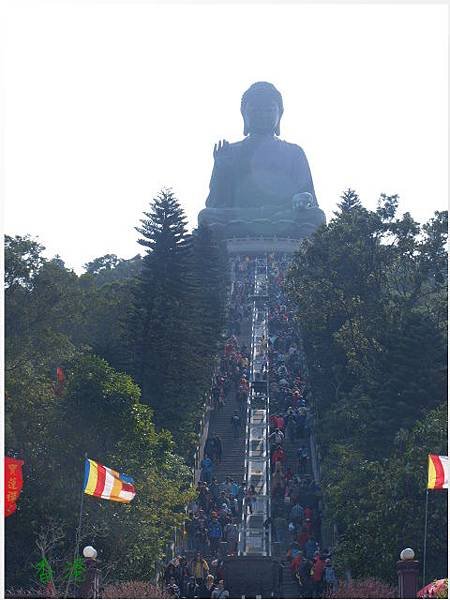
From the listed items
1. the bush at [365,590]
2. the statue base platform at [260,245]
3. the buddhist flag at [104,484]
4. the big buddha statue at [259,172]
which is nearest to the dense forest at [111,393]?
the buddhist flag at [104,484]

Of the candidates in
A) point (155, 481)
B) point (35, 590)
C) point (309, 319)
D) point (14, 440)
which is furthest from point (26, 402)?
point (309, 319)

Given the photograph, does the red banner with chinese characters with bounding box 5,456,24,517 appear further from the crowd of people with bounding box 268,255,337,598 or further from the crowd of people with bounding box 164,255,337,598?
the crowd of people with bounding box 268,255,337,598

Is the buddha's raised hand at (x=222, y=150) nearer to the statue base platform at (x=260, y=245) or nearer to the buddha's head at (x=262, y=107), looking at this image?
the buddha's head at (x=262, y=107)

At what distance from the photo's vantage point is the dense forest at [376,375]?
20.9 m

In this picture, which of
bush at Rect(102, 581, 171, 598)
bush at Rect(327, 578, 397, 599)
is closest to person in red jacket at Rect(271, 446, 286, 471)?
bush at Rect(327, 578, 397, 599)

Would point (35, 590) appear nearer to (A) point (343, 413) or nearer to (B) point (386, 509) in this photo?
(B) point (386, 509)

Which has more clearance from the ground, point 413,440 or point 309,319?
point 309,319

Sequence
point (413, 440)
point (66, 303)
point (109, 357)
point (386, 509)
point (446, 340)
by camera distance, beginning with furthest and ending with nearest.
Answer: point (66, 303), point (109, 357), point (446, 340), point (413, 440), point (386, 509)

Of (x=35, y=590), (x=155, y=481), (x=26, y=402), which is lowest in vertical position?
(x=35, y=590)

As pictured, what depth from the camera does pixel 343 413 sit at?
28.1 meters

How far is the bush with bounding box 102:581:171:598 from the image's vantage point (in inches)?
717

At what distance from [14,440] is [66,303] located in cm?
1503

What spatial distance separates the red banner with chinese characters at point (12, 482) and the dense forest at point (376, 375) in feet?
19.5

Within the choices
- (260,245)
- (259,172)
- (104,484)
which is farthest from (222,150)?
(104,484)
